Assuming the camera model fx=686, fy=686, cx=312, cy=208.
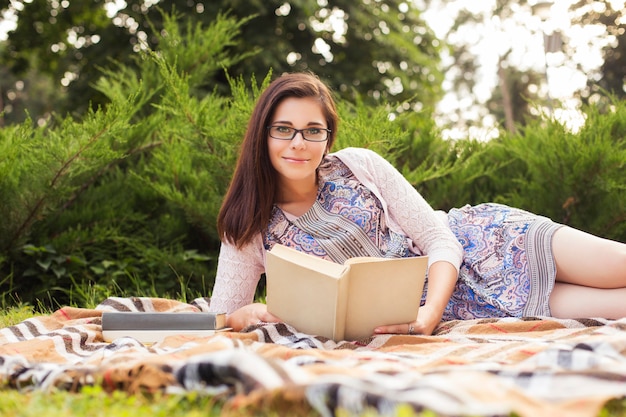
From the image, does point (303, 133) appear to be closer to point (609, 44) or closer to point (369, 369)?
point (369, 369)

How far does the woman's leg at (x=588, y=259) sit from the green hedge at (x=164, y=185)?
1416 millimetres

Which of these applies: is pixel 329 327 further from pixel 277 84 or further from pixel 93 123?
pixel 93 123

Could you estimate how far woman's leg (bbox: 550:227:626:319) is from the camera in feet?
8.63

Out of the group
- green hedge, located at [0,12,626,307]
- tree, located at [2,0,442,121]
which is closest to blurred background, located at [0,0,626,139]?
tree, located at [2,0,442,121]

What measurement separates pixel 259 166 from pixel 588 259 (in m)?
1.37

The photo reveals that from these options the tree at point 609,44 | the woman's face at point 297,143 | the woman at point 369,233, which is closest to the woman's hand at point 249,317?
the woman at point 369,233

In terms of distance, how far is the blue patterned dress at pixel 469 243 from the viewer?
9.19 ft

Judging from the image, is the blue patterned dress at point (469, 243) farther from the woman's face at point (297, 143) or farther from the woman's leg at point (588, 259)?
the woman's face at point (297, 143)

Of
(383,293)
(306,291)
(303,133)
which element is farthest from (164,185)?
(383,293)

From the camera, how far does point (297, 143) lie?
2.74 meters

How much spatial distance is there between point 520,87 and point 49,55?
19.3 meters

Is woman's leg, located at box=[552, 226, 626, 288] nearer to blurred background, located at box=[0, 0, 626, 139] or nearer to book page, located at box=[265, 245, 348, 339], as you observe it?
book page, located at box=[265, 245, 348, 339]

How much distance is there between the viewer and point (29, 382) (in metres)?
1.88

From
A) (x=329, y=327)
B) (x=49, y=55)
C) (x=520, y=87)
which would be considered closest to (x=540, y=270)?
(x=329, y=327)
